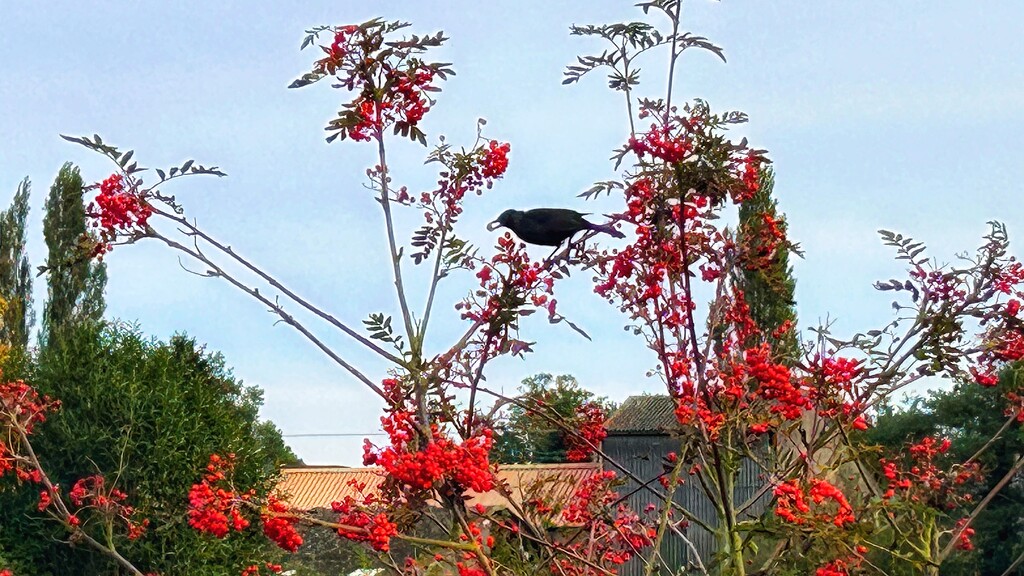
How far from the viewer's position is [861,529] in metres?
3.90

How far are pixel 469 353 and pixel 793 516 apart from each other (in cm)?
127

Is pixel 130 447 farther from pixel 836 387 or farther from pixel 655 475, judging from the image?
pixel 655 475

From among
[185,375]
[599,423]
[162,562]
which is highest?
[185,375]

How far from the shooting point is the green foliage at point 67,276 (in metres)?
22.6

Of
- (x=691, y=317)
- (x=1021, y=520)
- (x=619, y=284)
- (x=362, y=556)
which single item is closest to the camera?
(x=691, y=317)

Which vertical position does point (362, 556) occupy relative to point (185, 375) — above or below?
below

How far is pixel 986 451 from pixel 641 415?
789 centimetres

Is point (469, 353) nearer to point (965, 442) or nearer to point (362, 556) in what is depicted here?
point (362, 556)

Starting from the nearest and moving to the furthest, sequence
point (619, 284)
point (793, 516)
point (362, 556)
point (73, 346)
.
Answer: point (793, 516)
point (619, 284)
point (362, 556)
point (73, 346)

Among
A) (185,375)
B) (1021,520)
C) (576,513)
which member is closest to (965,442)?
(1021,520)

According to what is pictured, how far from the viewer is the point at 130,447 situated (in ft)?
36.2

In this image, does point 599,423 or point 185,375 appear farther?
point 185,375

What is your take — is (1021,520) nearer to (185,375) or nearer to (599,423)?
(185,375)

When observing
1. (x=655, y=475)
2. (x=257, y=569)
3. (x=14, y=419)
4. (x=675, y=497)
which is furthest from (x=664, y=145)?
(x=655, y=475)
